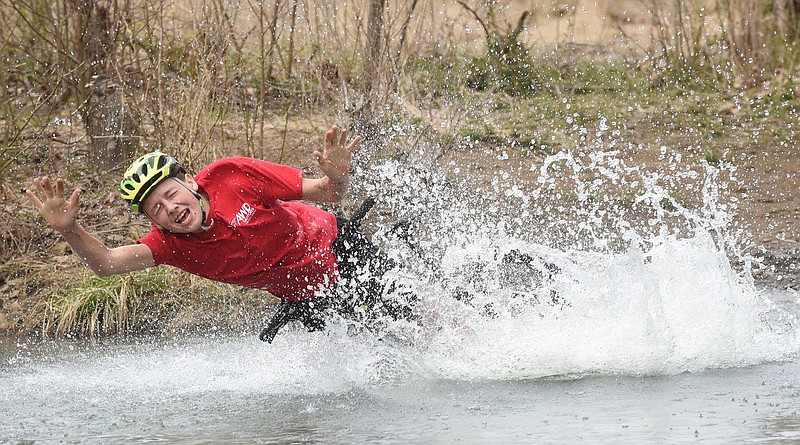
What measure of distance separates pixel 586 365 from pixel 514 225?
3701 mm

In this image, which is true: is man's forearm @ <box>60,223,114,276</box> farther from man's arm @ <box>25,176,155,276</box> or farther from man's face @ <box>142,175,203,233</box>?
man's face @ <box>142,175,203,233</box>

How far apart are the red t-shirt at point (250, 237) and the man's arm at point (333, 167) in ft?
0.29

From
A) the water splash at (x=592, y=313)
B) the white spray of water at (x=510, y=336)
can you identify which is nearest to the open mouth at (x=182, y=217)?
the white spray of water at (x=510, y=336)

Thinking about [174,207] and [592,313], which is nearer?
[174,207]

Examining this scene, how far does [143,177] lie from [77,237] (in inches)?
16.5

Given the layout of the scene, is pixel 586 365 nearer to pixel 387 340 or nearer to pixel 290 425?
pixel 387 340

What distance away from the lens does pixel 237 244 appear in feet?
20.1

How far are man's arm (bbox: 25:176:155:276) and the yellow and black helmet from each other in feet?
0.77

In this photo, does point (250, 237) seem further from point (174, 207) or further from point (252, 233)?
point (174, 207)

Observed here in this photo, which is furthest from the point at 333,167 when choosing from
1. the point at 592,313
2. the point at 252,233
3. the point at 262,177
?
the point at 592,313

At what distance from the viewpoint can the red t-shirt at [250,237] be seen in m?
6.10

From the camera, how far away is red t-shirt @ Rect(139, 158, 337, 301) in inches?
240

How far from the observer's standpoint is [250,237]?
6.15 meters

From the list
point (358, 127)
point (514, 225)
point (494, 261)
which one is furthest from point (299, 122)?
point (494, 261)
